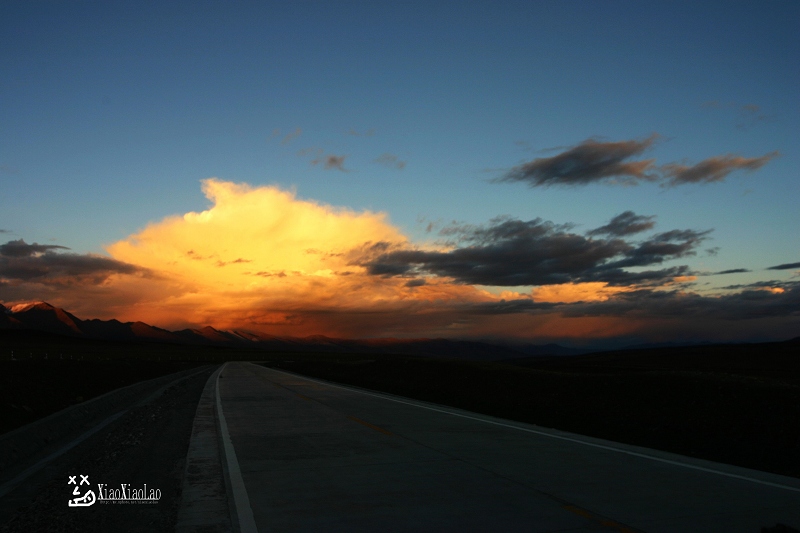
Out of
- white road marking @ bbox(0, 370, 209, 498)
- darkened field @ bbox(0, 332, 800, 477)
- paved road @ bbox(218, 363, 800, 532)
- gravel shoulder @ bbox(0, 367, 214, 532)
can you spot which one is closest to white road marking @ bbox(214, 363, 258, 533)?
paved road @ bbox(218, 363, 800, 532)

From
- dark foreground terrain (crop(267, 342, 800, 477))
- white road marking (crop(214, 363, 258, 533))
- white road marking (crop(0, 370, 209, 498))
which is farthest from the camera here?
dark foreground terrain (crop(267, 342, 800, 477))

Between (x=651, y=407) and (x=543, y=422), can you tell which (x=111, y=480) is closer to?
(x=543, y=422)

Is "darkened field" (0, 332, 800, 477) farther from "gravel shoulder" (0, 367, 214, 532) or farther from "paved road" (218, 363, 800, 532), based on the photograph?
"gravel shoulder" (0, 367, 214, 532)

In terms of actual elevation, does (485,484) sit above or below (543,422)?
above

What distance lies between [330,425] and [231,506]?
24.9ft

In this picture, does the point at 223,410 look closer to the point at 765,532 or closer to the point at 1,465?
the point at 1,465

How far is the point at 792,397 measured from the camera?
15336 millimetres

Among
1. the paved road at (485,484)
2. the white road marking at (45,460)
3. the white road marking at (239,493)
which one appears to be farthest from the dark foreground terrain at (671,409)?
the white road marking at (45,460)

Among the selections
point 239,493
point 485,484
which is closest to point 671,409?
point 485,484

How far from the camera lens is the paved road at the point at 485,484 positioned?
257 inches

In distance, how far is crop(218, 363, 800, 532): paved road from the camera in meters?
6.52

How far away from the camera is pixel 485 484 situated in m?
8.23

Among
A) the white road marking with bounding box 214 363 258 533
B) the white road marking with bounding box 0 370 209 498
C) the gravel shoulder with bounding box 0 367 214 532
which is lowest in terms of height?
the white road marking with bounding box 0 370 209 498

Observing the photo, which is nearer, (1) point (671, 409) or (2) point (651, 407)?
(1) point (671, 409)
